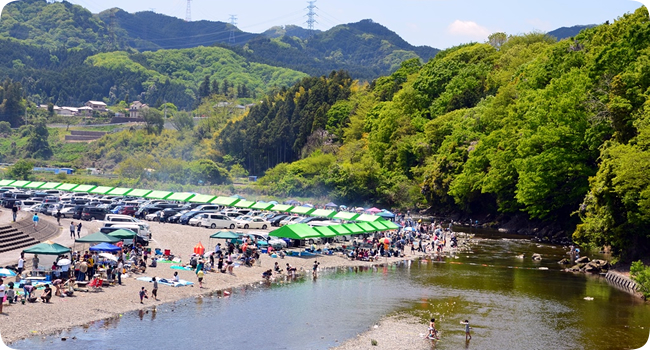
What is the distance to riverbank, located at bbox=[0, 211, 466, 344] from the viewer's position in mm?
29078

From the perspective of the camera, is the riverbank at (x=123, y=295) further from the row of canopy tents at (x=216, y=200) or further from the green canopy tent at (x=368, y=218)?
the row of canopy tents at (x=216, y=200)

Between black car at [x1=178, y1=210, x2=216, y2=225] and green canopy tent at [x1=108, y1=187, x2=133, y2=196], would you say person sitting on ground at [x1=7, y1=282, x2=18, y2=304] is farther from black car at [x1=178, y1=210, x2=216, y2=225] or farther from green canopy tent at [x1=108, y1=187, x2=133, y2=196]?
green canopy tent at [x1=108, y1=187, x2=133, y2=196]

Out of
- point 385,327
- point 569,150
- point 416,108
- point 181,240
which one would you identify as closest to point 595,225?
point 569,150

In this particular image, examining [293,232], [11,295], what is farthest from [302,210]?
[11,295]

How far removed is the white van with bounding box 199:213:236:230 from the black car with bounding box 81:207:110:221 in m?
8.45

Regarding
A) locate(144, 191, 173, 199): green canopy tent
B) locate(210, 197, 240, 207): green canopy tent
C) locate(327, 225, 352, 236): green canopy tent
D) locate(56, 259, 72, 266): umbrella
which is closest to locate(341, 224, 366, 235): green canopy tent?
locate(327, 225, 352, 236): green canopy tent

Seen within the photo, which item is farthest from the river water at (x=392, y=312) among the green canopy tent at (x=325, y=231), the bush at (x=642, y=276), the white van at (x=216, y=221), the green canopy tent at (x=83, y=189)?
the green canopy tent at (x=83, y=189)

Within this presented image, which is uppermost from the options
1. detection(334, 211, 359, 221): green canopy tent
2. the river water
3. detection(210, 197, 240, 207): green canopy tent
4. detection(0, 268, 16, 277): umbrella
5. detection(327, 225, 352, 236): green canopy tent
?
detection(210, 197, 240, 207): green canopy tent

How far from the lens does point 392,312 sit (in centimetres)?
3609

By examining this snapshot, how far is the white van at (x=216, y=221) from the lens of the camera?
63156 millimetres

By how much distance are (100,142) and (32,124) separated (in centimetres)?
2431

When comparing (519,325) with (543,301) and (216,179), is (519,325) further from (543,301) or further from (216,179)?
(216,179)

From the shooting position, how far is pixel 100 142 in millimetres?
177125

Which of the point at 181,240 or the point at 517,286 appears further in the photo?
the point at 181,240
